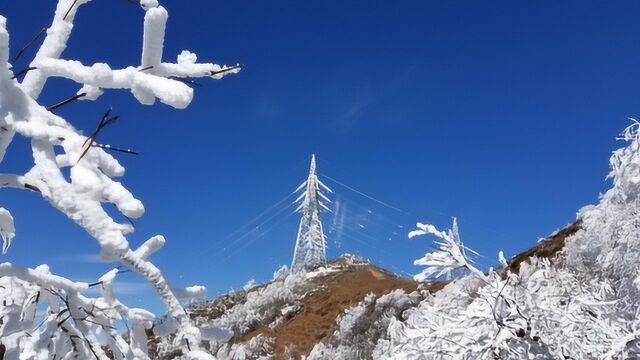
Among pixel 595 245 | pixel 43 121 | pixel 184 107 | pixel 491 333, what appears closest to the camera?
pixel 184 107

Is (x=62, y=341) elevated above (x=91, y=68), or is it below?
below

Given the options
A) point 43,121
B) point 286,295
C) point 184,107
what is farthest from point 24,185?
point 286,295

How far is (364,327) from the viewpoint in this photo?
2197cm

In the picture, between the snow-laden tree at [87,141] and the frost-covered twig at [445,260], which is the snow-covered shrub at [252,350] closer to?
the frost-covered twig at [445,260]

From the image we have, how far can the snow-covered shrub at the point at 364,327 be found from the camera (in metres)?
19.5

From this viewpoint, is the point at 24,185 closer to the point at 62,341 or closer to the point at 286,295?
the point at 62,341

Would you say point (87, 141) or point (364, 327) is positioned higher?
point (364, 327)

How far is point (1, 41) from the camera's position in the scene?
154 centimetres

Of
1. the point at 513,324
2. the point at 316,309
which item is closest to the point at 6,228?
the point at 513,324

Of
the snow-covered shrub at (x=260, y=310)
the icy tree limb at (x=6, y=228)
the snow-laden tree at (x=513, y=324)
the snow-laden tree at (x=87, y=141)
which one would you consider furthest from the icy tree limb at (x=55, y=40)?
the snow-covered shrub at (x=260, y=310)

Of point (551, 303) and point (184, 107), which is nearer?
point (184, 107)

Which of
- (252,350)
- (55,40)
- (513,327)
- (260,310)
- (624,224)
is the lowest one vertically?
(55,40)

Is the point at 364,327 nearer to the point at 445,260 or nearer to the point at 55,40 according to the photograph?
the point at 445,260

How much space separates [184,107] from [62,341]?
1.38 metres
